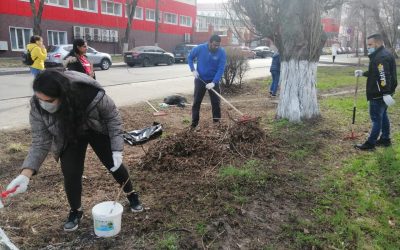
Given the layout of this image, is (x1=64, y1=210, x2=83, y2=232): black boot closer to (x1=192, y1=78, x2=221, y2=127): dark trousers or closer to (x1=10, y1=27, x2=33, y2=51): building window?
(x1=192, y1=78, x2=221, y2=127): dark trousers

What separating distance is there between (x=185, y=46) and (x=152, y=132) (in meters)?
23.4

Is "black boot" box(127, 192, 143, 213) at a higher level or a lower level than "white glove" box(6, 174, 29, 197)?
lower

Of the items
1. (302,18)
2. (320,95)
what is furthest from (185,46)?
(302,18)

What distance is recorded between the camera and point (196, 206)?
3.73m

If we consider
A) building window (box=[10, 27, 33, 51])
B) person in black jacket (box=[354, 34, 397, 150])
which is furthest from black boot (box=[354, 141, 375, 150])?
building window (box=[10, 27, 33, 51])

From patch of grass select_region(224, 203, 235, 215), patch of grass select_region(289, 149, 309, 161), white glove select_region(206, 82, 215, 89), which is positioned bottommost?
patch of grass select_region(224, 203, 235, 215)

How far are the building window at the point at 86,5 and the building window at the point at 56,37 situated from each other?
2613mm

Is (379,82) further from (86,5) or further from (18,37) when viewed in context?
(86,5)

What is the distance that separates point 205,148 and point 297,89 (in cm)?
284

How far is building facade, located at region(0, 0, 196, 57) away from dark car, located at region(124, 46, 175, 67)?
8.76 metres

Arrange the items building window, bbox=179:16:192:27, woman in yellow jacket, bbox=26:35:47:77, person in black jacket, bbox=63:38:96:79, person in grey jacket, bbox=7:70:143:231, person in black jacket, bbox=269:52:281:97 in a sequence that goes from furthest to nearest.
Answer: building window, bbox=179:16:192:27 < person in black jacket, bbox=269:52:281:97 < woman in yellow jacket, bbox=26:35:47:77 < person in black jacket, bbox=63:38:96:79 < person in grey jacket, bbox=7:70:143:231

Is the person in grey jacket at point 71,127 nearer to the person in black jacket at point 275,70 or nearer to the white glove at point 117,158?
the white glove at point 117,158

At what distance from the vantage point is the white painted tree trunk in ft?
22.5

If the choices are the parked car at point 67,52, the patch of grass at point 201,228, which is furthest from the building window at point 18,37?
the patch of grass at point 201,228
